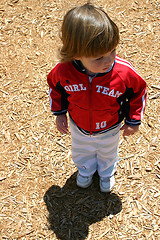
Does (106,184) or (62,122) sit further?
(106,184)

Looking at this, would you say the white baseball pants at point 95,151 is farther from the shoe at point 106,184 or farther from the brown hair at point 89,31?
the brown hair at point 89,31

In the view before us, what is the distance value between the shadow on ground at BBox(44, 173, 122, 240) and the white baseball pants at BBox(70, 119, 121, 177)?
26 cm

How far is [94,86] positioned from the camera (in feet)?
7.09

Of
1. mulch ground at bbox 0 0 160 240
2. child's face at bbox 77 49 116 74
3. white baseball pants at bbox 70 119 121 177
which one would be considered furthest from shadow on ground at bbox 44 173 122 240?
child's face at bbox 77 49 116 74

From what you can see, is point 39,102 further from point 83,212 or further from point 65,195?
point 83,212

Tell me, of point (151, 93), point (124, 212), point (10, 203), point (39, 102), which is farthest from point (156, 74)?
point (10, 203)

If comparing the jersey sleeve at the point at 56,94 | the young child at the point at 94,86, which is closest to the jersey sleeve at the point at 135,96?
the young child at the point at 94,86

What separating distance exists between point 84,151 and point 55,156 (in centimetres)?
78

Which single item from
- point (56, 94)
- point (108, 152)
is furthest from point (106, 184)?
point (56, 94)

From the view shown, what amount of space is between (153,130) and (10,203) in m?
1.83

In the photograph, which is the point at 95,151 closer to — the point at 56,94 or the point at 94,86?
the point at 56,94

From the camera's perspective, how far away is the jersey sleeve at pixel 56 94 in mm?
2329

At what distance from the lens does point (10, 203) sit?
10.5 ft

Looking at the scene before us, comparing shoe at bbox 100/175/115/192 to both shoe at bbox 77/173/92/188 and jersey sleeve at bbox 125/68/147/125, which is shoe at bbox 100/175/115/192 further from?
jersey sleeve at bbox 125/68/147/125
